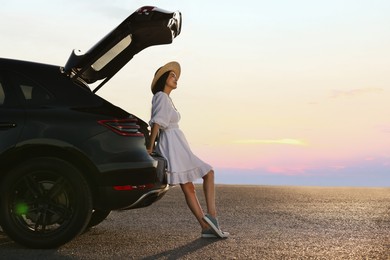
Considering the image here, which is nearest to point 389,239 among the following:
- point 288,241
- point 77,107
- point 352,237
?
point 352,237

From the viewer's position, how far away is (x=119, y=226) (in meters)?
8.76

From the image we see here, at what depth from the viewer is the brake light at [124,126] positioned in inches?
253

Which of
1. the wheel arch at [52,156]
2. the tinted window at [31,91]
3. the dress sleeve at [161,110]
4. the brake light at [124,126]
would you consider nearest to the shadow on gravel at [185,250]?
the wheel arch at [52,156]

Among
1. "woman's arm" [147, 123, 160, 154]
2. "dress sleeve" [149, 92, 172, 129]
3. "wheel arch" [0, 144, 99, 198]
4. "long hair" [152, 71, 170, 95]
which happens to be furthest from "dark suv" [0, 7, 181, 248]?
"long hair" [152, 71, 170, 95]

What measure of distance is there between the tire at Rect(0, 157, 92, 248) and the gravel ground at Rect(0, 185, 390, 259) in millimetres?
166

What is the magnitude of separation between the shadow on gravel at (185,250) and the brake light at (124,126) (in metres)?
1.19

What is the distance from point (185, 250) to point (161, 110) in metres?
1.60

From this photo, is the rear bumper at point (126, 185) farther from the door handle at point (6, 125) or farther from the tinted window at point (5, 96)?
the tinted window at point (5, 96)

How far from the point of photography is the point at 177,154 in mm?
7336

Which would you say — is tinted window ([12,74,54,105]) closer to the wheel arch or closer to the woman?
the wheel arch

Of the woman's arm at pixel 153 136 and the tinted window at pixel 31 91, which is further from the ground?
the tinted window at pixel 31 91

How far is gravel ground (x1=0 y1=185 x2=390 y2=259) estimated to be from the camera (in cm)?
634

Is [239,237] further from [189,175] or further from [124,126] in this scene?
[124,126]

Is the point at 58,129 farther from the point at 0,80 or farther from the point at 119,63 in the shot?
the point at 119,63
